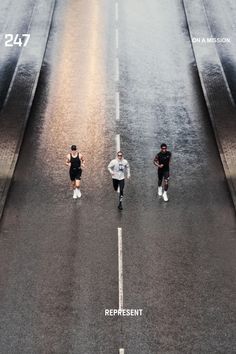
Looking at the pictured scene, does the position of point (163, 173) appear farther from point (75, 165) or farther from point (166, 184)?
point (75, 165)

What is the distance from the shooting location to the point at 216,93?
98.7 feet

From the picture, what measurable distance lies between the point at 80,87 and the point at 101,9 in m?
10.6

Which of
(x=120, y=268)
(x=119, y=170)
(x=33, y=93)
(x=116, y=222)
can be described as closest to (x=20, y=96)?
(x=33, y=93)

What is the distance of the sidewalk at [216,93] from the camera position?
83.2ft

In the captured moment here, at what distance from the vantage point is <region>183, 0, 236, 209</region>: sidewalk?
83.2ft

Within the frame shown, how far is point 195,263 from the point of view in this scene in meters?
19.8

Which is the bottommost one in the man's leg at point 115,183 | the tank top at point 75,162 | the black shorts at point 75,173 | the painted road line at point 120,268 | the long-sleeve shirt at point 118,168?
the painted road line at point 120,268

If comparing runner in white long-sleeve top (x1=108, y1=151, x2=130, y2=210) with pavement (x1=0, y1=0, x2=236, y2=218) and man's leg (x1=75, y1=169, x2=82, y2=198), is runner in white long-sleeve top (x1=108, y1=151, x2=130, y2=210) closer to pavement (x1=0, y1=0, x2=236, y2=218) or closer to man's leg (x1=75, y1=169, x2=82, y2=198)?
man's leg (x1=75, y1=169, x2=82, y2=198)

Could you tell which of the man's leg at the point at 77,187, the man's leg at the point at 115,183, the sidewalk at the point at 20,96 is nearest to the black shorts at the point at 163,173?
the man's leg at the point at 115,183

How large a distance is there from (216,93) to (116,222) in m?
10.4

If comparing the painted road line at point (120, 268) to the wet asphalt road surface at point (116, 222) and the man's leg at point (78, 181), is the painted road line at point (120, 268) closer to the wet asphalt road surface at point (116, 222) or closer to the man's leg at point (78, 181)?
the wet asphalt road surface at point (116, 222)

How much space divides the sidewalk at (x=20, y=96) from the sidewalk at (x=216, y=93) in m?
7.18

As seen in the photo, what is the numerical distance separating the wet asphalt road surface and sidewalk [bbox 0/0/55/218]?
0.36 metres

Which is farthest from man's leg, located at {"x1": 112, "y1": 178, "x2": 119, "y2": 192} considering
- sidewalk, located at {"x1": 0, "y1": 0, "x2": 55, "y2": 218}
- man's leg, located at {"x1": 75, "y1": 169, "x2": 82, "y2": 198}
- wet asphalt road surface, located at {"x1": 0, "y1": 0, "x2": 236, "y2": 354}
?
sidewalk, located at {"x1": 0, "y1": 0, "x2": 55, "y2": 218}
